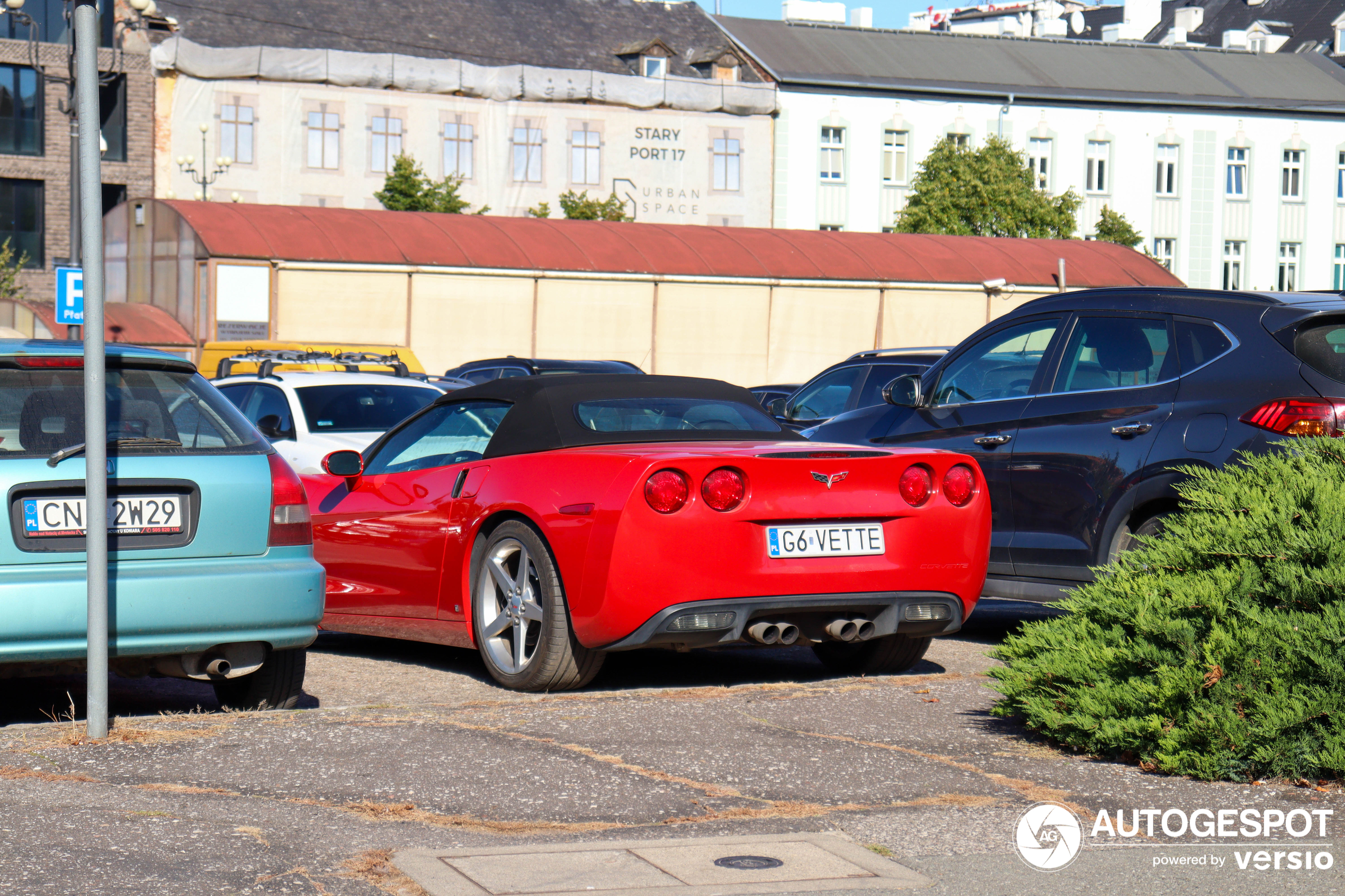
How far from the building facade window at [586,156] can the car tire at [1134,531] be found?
52267 mm

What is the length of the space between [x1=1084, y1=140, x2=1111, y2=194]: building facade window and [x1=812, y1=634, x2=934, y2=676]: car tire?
6156cm

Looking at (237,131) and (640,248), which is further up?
(237,131)

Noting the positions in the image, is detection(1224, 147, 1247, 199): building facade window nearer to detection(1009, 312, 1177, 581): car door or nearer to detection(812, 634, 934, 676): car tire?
detection(1009, 312, 1177, 581): car door

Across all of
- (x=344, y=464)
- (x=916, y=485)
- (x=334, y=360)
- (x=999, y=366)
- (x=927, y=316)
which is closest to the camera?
→ (x=916, y=485)

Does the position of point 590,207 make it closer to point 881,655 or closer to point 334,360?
point 334,360

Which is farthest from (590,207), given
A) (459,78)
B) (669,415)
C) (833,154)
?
(669,415)

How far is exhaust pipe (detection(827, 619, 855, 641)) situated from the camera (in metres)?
6.62

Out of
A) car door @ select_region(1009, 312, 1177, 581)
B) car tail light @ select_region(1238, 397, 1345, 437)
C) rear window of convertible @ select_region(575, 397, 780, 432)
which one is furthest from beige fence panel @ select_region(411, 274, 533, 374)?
car tail light @ select_region(1238, 397, 1345, 437)

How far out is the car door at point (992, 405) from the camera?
28.2ft

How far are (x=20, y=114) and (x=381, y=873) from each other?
54766mm

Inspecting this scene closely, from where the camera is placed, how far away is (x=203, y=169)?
52844 mm

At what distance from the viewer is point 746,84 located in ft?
200

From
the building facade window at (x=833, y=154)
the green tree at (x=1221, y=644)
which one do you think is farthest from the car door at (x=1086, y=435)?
the building facade window at (x=833, y=154)

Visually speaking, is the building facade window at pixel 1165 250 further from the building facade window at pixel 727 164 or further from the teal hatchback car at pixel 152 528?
the teal hatchback car at pixel 152 528
